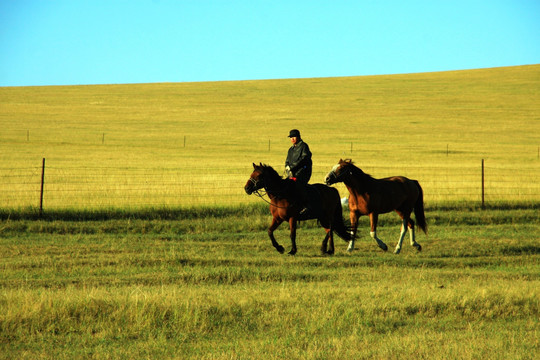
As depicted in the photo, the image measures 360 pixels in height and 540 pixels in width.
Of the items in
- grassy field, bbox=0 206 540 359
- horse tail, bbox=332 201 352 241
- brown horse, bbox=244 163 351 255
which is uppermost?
brown horse, bbox=244 163 351 255

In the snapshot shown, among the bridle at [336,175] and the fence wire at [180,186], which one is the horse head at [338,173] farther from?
the fence wire at [180,186]

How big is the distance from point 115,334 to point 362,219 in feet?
37.6

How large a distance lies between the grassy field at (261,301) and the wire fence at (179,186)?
6.65 metres

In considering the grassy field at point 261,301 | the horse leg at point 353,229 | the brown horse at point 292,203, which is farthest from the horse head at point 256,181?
the horse leg at point 353,229

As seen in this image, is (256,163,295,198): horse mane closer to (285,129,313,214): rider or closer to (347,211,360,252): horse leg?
(285,129,313,214): rider

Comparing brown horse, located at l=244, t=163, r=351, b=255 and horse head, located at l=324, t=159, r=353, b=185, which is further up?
horse head, located at l=324, t=159, r=353, b=185

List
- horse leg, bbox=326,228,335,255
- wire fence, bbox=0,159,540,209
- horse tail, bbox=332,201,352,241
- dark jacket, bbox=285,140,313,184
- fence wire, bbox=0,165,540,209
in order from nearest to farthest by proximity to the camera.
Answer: horse leg, bbox=326,228,335,255
dark jacket, bbox=285,140,313,184
horse tail, bbox=332,201,352,241
wire fence, bbox=0,159,540,209
fence wire, bbox=0,165,540,209

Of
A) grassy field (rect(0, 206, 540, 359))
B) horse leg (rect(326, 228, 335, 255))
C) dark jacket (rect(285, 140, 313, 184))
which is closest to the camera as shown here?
grassy field (rect(0, 206, 540, 359))

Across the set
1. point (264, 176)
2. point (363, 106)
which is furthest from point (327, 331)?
point (363, 106)

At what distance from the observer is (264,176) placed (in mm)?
11664

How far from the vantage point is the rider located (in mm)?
12148

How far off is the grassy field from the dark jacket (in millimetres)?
1493

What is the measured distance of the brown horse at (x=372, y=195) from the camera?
486 inches

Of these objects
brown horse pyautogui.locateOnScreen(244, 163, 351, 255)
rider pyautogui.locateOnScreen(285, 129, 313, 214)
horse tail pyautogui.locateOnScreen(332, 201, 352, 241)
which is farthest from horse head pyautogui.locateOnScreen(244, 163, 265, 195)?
horse tail pyautogui.locateOnScreen(332, 201, 352, 241)
